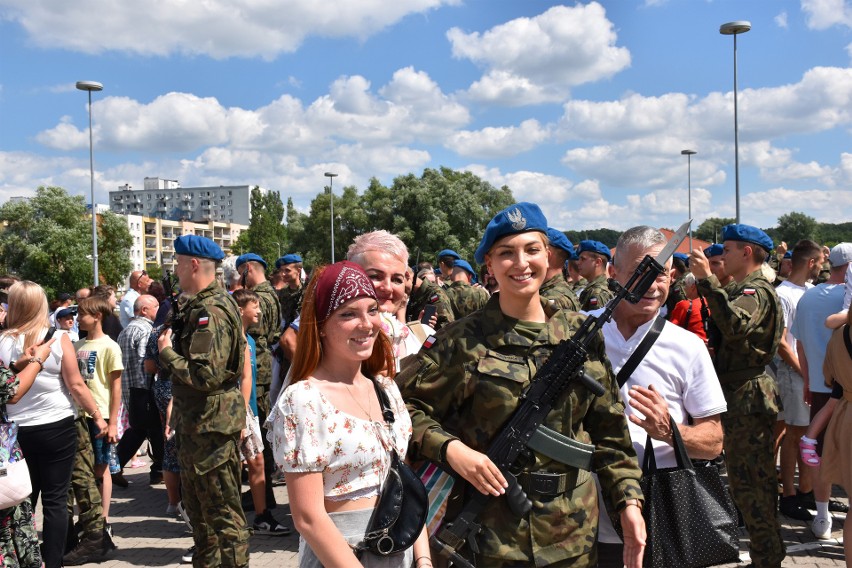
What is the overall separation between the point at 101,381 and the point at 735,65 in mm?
16676

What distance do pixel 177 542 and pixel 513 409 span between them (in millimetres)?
4909

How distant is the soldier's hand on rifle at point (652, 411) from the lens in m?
2.78

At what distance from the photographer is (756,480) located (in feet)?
15.9

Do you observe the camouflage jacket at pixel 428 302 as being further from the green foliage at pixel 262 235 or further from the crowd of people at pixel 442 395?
the green foliage at pixel 262 235

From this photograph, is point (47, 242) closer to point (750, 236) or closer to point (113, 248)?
point (113, 248)

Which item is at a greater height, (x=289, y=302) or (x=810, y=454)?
(x=289, y=302)

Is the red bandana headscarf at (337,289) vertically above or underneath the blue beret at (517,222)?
underneath

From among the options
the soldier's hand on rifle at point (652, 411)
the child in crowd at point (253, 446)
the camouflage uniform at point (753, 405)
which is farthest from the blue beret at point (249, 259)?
the soldier's hand on rifle at point (652, 411)

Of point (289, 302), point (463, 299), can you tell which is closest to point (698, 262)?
point (463, 299)

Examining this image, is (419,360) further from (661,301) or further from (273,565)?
(273,565)

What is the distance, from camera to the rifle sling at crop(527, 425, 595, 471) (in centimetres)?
250

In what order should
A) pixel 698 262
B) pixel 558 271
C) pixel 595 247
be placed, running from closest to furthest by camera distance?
pixel 698 262, pixel 558 271, pixel 595 247

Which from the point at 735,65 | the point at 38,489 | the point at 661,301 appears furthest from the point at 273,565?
the point at 735,65

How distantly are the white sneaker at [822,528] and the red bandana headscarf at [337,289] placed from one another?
5.19 metres
